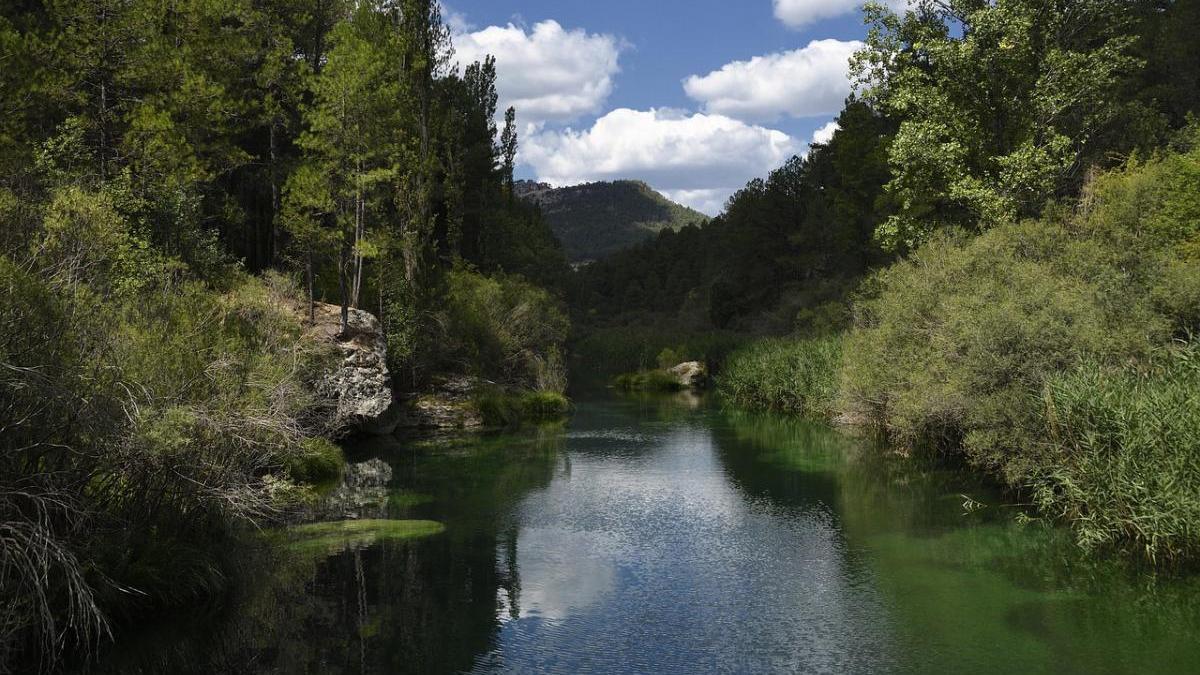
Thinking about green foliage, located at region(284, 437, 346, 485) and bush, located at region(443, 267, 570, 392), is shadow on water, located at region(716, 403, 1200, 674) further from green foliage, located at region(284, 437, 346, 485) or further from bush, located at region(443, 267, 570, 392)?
bush, located at region(443, 267, 570, 392)

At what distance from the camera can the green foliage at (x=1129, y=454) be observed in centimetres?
1505

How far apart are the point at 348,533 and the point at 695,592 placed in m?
8.19

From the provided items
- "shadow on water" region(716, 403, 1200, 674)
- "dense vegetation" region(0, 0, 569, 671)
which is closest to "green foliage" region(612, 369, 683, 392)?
"dense vegetation" region(0, 0, 569, 671)

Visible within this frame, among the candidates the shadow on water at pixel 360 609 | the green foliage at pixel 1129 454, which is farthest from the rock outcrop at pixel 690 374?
the green foliage at pixel 1129 454

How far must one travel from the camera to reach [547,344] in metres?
49.6

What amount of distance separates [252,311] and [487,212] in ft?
104

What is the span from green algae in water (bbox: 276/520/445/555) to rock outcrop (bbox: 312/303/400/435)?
33.6 feet

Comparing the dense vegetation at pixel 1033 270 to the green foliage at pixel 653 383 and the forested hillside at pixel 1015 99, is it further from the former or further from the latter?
the green foliage at pixel 653 383

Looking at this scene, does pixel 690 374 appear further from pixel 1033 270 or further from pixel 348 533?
pixel 348 533

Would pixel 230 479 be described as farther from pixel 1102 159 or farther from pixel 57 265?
pixel 1102 159

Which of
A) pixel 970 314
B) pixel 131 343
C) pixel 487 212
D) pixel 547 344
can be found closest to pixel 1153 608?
pixel 970 314

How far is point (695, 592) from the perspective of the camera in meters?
15.6

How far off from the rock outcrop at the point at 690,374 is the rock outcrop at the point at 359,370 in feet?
94.0

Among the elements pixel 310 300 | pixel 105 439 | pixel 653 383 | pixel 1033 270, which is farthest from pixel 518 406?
pixel 105 439
